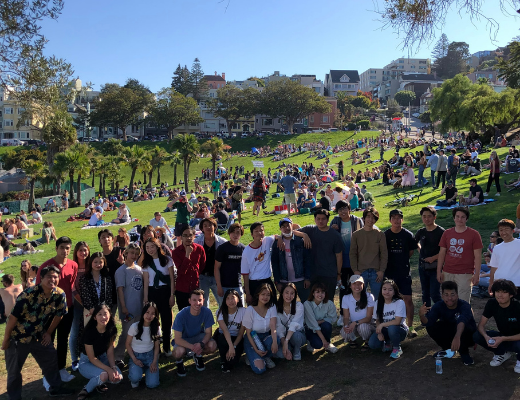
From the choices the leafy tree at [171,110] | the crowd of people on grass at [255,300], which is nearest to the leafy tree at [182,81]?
the leafy tree at [171,110]

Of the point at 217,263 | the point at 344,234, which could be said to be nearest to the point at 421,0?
the point at 344,234

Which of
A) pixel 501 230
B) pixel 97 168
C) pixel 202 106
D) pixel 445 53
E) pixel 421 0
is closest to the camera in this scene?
pixel 501 230

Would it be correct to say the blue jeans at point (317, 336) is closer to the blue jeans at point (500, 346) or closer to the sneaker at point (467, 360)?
the sneaker at point (467, 360)

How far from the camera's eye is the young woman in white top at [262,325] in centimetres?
559

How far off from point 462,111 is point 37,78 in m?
32.1

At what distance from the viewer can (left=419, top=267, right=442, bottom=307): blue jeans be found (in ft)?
20.8

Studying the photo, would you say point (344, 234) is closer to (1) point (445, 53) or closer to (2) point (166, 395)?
(2) point (166, 395)

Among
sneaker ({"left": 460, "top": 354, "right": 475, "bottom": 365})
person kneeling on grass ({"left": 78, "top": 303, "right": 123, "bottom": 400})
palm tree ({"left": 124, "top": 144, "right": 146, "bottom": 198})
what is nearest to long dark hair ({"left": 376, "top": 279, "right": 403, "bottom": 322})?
sneaker ({"left": 460, "top": 354, "right": 475, "bottom": 365})

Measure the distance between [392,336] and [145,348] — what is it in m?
3.09

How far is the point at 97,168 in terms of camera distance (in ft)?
136

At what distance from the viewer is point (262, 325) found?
5668mm

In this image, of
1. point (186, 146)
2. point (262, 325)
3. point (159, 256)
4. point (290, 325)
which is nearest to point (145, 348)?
point (159, 256)

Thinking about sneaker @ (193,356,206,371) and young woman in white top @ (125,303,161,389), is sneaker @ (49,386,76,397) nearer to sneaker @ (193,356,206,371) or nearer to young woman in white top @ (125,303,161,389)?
young woman in white top @ (125,303,161,389)

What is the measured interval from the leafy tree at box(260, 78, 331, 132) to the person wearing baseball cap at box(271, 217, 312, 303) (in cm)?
7122
